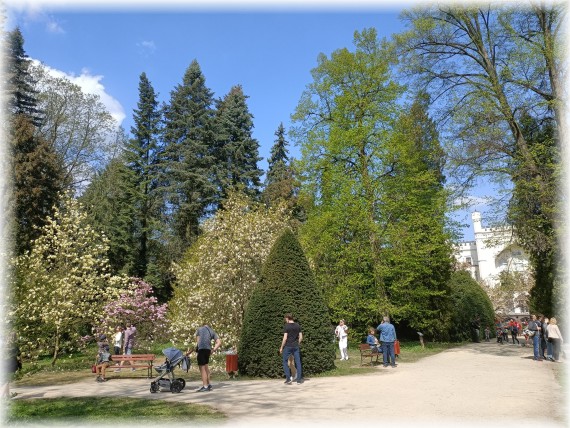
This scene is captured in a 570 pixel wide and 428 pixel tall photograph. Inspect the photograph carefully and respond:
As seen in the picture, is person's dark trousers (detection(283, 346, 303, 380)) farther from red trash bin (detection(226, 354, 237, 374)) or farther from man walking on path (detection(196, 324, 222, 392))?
red trash bin (detection(226, 354, 237, 374))

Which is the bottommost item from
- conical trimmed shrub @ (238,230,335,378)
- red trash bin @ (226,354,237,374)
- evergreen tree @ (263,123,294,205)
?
red trash bin @ (226,354,237,374)

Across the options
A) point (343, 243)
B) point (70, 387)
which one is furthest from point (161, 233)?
point (70, 387)

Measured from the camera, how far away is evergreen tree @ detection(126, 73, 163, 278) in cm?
3972

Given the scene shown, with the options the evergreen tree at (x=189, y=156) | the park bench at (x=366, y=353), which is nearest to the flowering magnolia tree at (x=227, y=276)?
the park bench at (x=366, y=353)

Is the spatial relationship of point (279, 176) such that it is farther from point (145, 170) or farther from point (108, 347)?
point (108, 347)

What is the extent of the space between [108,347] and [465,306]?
25014 mm

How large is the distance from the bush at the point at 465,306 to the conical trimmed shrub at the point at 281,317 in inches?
707

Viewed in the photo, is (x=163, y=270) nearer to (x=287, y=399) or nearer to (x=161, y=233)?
(x=161, y=233)

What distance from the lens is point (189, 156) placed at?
40062 mm

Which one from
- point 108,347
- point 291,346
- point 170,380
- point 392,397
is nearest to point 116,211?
point 108,347

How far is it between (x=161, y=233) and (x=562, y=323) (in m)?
31.1

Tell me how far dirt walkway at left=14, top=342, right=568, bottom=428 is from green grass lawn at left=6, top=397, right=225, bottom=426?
0.53m

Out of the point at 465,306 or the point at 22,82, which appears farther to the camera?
the point at 22,82

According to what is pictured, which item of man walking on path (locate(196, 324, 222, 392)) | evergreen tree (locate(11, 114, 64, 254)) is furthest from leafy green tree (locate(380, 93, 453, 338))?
evergreen tree (locate(11, 114, 64, 254))
